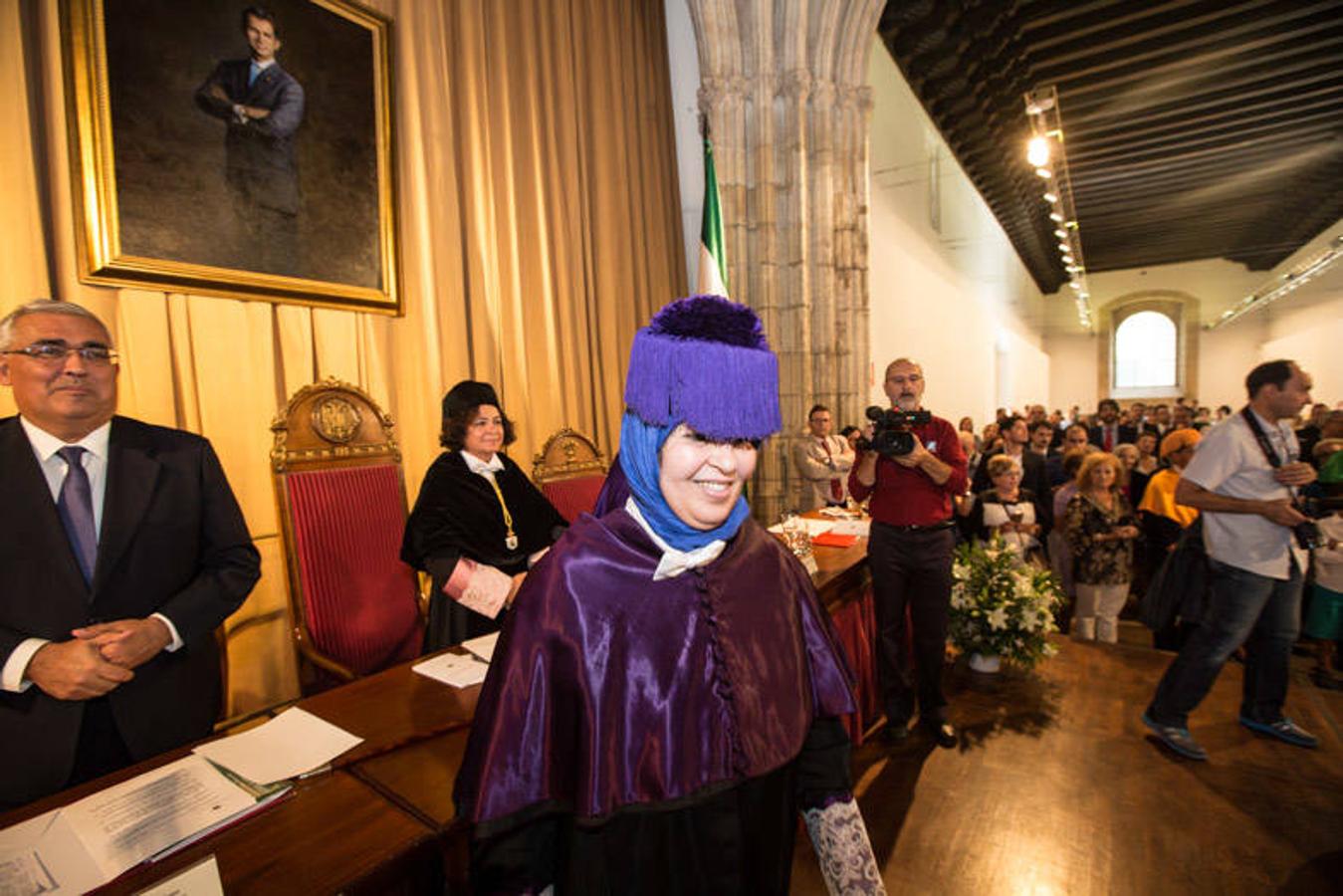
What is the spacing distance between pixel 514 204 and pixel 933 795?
4101mm

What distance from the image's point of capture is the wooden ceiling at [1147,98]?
6.34 metres

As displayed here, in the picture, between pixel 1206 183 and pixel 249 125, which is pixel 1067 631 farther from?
pixel 1206 183

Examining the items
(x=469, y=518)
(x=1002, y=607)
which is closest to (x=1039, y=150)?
(x=1002, y=607)

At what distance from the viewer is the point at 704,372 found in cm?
94

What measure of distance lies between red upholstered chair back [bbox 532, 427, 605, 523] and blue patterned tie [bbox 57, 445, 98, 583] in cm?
189

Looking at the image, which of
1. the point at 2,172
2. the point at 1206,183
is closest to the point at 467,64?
the point at 2,172

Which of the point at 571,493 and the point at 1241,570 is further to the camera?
the point at 571,493

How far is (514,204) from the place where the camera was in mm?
3992

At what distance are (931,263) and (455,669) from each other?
9.16m

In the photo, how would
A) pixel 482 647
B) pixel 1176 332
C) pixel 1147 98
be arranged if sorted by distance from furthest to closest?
pixel 1176 332
pixel 1147 98
pixel 482 647

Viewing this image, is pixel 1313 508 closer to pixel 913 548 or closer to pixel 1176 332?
pixel 913 548

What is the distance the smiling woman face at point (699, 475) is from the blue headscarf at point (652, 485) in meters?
0.01

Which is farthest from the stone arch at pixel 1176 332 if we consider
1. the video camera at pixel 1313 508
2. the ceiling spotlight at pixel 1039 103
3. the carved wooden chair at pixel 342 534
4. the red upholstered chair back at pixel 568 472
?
the carved wooden chair at pixel 342 534

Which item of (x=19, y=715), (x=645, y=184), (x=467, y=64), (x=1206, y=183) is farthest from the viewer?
(x=1206, y=183)
